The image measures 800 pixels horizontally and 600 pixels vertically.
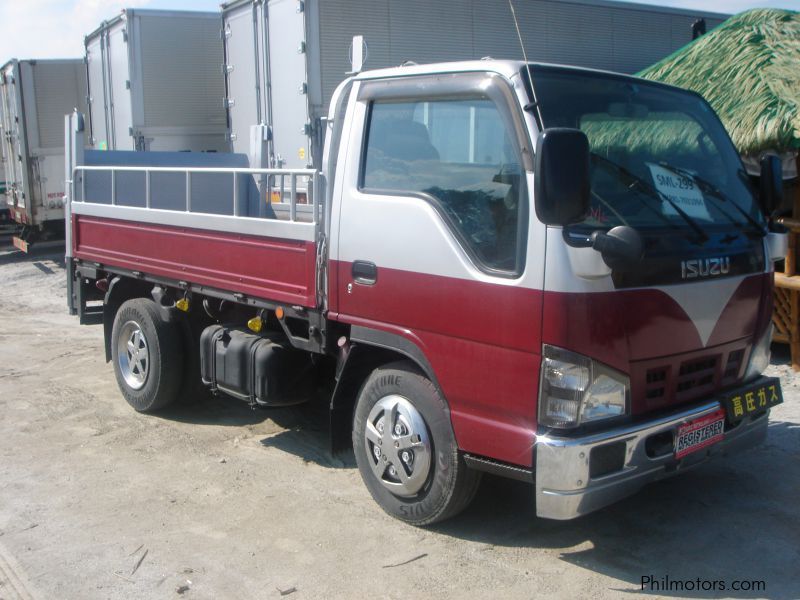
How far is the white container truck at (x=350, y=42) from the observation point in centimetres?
927

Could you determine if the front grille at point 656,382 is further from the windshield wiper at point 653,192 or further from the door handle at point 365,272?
the door handle at point 365,272

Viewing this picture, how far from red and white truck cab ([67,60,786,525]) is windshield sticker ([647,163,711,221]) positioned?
12 mm

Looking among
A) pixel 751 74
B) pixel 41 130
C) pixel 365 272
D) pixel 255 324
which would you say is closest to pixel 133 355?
pixel 255 324

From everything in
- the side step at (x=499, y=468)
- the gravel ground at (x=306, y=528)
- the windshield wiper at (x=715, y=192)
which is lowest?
the gravel ground at (x=306, y=528)

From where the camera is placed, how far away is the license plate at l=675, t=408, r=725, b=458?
13.1 ft

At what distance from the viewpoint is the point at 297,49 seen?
934 centimetres

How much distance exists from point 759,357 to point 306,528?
2.70 meters

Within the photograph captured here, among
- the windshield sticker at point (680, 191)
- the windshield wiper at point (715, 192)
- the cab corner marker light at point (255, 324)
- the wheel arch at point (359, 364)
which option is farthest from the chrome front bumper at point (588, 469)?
the cab corner marker light at point (255, 324)

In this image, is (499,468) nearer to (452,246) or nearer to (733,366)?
(452,246)

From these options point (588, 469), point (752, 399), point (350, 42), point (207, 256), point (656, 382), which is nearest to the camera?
point (588, 469)

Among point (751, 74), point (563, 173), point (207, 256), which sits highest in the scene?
point (751, 74)

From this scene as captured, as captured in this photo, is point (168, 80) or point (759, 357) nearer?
point (759, 357)

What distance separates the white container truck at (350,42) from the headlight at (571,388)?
18.2 feet

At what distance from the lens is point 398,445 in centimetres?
450
